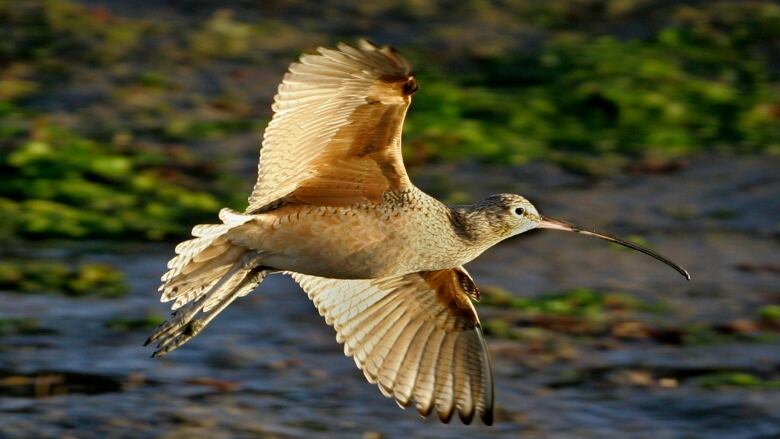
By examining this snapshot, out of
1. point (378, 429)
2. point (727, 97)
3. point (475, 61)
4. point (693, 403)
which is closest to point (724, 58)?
point (727, 97)

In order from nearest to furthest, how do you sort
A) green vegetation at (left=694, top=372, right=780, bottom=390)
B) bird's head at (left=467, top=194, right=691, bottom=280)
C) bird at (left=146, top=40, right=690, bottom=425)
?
bird at (left=146, top=40, right=690, bottom=425)
bird's head at (left=467, top=194, right=691, bottom=280)
green vegetation at (left=694, top=372, right=780, bottom=390)

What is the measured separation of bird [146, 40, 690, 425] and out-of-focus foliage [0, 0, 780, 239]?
2959 mm

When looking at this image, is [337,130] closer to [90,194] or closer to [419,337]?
[419,337]

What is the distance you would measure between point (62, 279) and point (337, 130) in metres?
3.21

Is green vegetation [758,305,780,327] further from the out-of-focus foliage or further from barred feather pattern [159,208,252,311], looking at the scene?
barred feather pattern [159,208,252,311]

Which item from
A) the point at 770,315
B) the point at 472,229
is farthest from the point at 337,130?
the point at 770,315

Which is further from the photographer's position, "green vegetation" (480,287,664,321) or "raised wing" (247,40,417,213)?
"green vegetation" (480,287,664,321)

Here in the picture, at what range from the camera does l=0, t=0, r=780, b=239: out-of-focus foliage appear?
997 centimetres

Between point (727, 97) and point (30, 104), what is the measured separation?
5.37m

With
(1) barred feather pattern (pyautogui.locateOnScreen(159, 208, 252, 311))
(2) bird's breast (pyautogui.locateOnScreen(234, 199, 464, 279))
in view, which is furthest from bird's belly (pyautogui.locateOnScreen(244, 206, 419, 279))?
(1) barred feather pattern (pyautogui.locateOnScreen(159, 208, 252, 311))

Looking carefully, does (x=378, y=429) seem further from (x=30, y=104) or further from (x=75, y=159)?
(x=30, y=104)

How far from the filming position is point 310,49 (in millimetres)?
13078

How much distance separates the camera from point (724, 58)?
12797 mm

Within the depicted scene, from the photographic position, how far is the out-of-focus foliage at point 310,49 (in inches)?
392
